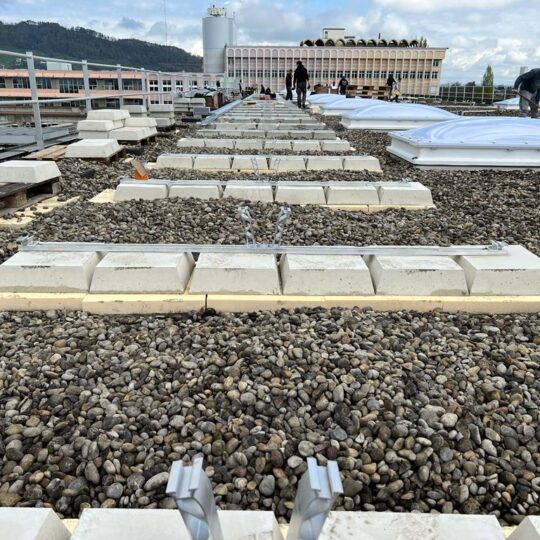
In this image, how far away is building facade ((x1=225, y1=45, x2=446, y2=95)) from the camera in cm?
9481

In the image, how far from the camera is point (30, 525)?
1.63 meters

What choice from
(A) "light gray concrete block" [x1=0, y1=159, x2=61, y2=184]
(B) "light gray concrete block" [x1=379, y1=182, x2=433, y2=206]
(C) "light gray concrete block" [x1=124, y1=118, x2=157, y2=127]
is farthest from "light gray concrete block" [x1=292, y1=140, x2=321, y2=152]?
(A) "light gray concrete block" [x1=0, y1=159, x2=61, y2=184]

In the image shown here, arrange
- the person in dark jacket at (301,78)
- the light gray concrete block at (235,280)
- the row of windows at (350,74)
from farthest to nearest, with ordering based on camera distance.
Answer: the row of windows at (350,74), the person in dark jacket at (301,78), the light gray concrete block at (235,280)

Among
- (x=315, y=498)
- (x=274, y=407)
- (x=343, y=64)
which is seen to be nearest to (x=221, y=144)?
(x=274, y=407)

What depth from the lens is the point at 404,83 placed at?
3777 inches

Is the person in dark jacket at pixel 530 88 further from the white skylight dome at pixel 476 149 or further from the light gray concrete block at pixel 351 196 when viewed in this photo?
the light gray concrete block at pixel 351 196

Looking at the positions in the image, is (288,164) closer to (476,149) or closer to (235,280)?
(476,149)

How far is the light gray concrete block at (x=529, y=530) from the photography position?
160cm

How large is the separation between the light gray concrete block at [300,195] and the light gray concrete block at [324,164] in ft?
7.29

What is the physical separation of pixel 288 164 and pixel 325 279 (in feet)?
17.3

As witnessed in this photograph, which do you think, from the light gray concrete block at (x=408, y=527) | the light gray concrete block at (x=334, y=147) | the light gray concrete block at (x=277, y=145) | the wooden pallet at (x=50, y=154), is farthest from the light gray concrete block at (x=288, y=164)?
the light gray concrete block at (x=408, y=527)

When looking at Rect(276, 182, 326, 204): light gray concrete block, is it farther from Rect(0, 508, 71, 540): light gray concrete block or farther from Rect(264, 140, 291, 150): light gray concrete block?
Rect(0, 508, 71, 540): light gray concrete block

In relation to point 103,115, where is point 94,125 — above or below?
below

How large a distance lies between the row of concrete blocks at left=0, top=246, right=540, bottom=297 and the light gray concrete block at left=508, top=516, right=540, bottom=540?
218cm
